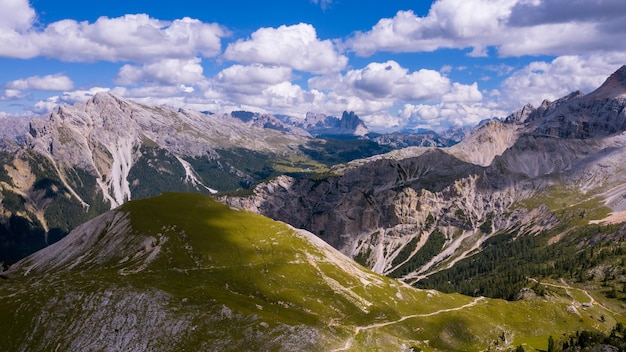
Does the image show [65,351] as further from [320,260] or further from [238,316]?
[320,260]

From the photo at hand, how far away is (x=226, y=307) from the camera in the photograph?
422ft

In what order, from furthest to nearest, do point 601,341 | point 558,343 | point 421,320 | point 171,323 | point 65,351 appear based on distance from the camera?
point 421,320, point 558,343, point 601,341, point 171,323, point 65,351

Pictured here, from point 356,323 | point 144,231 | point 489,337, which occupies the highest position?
point 144,231

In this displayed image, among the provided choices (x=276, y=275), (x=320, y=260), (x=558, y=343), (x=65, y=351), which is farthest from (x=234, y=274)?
(x=558, y=343)

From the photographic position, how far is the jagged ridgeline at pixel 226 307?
116625 mm

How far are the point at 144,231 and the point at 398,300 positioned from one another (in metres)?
110

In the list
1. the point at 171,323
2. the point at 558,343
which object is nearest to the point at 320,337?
the point at 171,323

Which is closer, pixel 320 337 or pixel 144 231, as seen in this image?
pixel 320 337

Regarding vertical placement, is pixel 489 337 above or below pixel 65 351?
below

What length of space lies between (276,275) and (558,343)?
340 feet

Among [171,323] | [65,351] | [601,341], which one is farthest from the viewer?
[601,341]

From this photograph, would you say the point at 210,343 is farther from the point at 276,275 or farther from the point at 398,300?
the point at 398,300

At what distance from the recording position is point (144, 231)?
621 feet

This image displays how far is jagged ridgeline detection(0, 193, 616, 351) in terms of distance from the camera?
383 feet
